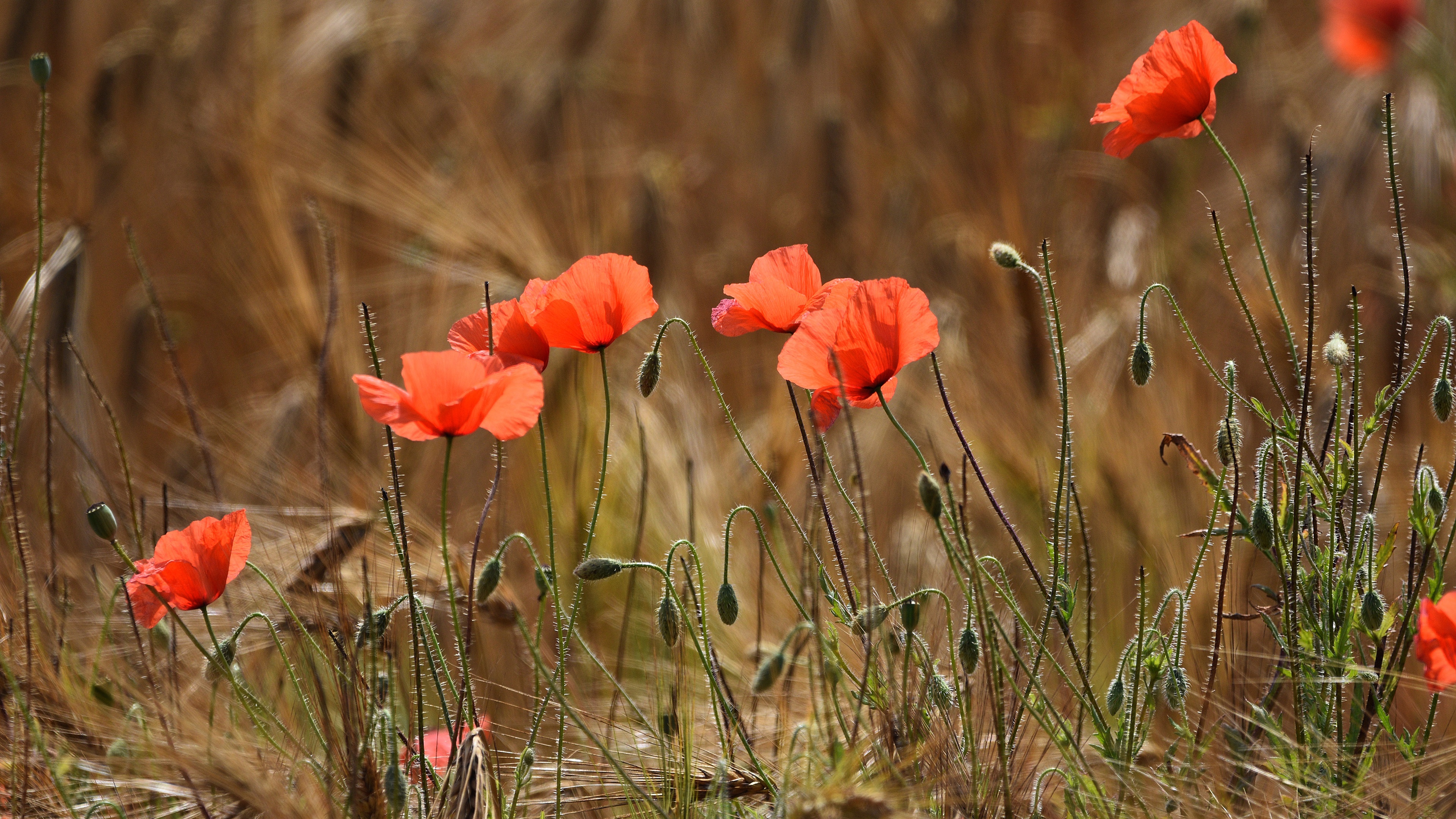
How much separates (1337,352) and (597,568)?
0.51 m

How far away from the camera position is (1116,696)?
2.60 ft

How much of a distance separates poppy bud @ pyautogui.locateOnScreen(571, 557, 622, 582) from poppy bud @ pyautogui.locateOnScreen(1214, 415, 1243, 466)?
16.9 inches

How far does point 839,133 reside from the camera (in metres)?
2.97

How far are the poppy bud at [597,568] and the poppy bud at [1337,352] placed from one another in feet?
1.62

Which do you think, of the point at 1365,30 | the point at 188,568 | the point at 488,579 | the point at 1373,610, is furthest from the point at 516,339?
the point at 1365,30

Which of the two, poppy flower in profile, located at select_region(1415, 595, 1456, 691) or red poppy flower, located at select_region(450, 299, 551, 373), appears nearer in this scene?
poppy flower in profile, located at select_region(1415, 595, 1456, 691)

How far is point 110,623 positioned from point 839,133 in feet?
7.34

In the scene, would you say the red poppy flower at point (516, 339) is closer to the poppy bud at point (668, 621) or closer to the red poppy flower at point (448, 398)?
the red poppy flower at point (448, 398)

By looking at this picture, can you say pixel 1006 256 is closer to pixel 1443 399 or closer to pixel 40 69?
pixel 1443 399

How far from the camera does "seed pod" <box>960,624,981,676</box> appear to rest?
0.77 metres

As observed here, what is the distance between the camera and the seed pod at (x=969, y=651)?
77 cm

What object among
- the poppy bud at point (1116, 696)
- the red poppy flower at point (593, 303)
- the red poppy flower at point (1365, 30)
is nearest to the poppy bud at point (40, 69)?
the red poppy flower at point (593, 303)

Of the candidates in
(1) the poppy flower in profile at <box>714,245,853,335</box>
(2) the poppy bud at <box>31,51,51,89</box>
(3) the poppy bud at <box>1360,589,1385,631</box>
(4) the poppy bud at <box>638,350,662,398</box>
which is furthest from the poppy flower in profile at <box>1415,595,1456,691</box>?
(2) the poppy bud at <box>31,51,51,89</box>

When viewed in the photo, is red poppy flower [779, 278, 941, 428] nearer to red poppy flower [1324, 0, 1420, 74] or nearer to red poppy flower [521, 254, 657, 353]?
red poppy flower [521, 254, 657, 353]
